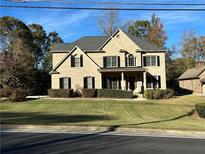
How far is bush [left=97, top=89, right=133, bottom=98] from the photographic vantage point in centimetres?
4843

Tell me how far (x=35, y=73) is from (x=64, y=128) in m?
43.8

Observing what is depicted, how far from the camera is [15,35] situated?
7619cm

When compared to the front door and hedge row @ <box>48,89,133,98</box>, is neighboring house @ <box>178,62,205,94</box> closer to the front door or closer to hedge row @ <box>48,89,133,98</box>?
the front door

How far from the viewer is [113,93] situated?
159 ft

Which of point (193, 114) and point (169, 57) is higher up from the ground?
point (169, 57)

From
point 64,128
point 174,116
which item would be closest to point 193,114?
point 174,116

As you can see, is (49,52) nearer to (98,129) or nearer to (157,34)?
(157,34)

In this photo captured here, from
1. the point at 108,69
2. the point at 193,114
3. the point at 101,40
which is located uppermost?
the point at 101,40

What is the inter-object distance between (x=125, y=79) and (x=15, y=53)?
63.8ft

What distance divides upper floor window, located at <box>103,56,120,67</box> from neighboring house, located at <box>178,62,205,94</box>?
18154 millimetres

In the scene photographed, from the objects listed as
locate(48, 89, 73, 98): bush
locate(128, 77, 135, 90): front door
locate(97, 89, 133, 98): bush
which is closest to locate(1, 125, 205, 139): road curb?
locate(97, 89, 133, 98): bush

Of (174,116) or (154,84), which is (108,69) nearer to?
(154,84)

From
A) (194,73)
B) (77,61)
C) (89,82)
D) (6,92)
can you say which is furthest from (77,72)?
(194,73)

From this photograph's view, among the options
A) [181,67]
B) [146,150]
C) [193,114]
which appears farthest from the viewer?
[181,67]
